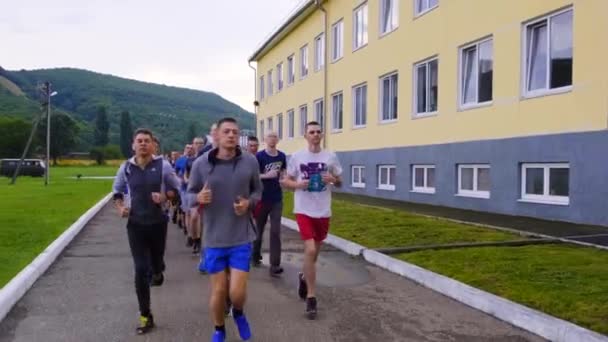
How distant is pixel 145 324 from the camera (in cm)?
562

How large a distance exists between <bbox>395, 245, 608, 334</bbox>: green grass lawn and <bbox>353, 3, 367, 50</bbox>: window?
52.7 feet

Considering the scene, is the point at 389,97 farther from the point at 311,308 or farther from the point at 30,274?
the point at 311,308

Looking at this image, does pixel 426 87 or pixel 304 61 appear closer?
pixel 426 87

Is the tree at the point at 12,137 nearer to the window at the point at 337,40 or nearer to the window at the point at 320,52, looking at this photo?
the window at the point at 320,52

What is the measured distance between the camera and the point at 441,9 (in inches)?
692

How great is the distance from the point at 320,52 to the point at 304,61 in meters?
3.11

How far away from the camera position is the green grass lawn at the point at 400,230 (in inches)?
412

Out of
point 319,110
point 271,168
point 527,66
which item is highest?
point 319,110

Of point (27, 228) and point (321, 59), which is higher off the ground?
point (321, 59)

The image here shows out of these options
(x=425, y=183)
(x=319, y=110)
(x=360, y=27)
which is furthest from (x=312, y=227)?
(x=319, y=110)

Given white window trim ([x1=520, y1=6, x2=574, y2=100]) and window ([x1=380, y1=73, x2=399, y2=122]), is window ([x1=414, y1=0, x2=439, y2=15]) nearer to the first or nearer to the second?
window ([x1=380, y1=73, x2=399, y2=122])

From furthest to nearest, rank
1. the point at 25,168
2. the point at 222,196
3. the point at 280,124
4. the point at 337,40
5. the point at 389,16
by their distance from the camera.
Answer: the point at 25,168, the point at 280,124, the point at 337,40, the point at 389,16, the point at 222,196

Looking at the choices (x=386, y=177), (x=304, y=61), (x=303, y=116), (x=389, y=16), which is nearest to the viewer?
(x=389, y=16)

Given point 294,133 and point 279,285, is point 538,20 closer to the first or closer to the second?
point 279,285
